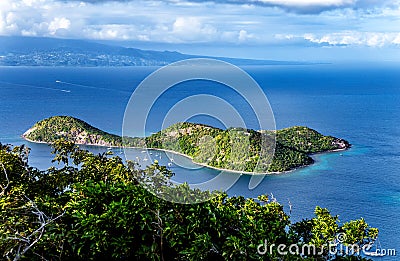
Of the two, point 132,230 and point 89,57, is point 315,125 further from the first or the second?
point 89,57

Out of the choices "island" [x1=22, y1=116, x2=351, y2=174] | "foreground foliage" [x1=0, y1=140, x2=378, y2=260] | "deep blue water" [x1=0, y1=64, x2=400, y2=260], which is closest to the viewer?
"foreground foliage" [x1=0, y1=140, x2=378, y2=260]

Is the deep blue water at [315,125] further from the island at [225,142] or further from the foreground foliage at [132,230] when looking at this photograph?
the foreground foliage at [132,230]

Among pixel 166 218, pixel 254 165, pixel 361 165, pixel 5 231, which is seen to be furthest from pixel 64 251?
pixel 361 165

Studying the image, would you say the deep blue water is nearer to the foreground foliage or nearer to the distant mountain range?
the foreground foliage

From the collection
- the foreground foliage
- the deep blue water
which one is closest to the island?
the deep blue water

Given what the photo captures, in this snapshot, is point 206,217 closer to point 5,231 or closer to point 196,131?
point 5,231

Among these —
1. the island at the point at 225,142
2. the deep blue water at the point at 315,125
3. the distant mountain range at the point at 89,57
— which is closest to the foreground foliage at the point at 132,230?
the deep blue water at the point at 315,125
